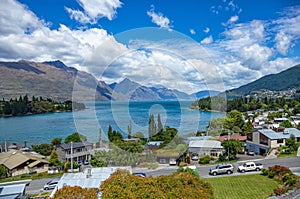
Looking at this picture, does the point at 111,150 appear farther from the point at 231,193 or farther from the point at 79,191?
the point at 79,191

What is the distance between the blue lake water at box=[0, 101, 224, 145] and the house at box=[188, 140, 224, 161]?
5.22 feet

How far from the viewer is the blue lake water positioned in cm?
690

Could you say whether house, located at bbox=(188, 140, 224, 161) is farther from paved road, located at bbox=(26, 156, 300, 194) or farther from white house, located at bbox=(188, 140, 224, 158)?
paved road, located at bbox=(26, 156, 300, 194)

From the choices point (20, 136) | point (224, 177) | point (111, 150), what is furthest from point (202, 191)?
point (20, 136)

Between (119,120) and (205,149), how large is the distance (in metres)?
7.45

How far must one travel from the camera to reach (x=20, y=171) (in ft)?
41.7

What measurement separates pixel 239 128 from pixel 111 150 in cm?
1553

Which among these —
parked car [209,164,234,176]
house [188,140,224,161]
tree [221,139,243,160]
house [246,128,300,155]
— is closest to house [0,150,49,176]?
house [188,140,224,161]

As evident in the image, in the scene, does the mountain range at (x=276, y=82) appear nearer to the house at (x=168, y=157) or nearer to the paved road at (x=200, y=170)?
the paved road at (x=200, y=170)

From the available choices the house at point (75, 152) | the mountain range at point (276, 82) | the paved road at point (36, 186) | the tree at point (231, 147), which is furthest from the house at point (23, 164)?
the mountain range at point (276, 82)

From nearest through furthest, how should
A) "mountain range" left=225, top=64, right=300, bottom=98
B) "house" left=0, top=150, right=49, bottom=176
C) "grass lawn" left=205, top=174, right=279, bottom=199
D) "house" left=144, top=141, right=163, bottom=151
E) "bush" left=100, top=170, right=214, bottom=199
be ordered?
"bush" left=100, top=170, right=214, bottom=199, "grass lawn" left=205, top=174, right=279, bottom=199, "house" left=144, top=141, right=163, bottom=151, "house" left=0, top=150, right=49, bottom=176, "mountain range" left=225, top=64, right=300, bottom=98

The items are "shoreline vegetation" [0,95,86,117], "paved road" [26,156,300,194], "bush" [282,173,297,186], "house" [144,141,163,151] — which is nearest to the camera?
"bush" [282,173,297,186]

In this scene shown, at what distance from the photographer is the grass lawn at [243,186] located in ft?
22.2

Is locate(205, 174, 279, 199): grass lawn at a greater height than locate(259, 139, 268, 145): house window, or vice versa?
locate(259, 139, 268, 145): house window
